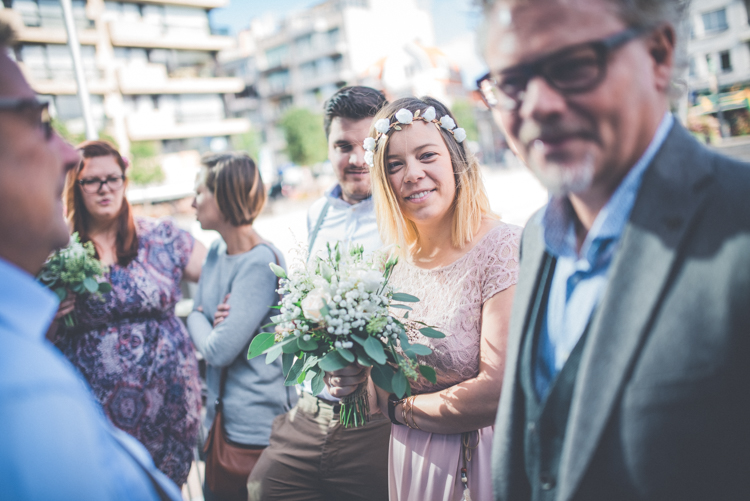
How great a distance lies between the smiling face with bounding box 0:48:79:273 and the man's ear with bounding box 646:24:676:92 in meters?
1.45

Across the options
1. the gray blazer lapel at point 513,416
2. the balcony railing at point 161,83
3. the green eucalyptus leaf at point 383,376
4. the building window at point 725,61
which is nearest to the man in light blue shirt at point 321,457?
the green eucalyptus leaf at point 383,376

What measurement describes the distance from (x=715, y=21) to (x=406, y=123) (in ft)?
150

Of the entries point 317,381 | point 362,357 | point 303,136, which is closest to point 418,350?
point 362,357

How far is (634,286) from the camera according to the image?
971mm

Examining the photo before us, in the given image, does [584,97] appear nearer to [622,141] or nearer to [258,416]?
[622,141]

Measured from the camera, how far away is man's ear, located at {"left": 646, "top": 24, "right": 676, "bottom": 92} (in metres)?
1.05

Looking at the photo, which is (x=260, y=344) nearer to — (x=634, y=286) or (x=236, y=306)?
(x=236, y=306)

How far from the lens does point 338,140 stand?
3.06 metres

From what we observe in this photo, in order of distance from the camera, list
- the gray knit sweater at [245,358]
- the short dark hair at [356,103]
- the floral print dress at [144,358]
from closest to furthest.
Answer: the gray knit sweater at [245,358] → the floral print dress at [144,358] → the short dark hair at [356,103]

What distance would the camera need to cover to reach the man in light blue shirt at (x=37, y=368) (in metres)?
0.73

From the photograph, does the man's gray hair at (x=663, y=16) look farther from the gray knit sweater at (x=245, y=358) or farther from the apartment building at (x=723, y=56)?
the apartment building at (x=723, y=56)

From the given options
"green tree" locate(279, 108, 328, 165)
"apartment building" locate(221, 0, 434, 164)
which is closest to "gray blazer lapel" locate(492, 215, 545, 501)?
"green tree" locate(279, 108, 328, 165)

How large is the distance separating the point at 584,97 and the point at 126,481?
49.3 inches

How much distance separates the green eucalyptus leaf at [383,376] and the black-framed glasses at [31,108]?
1335 mm
